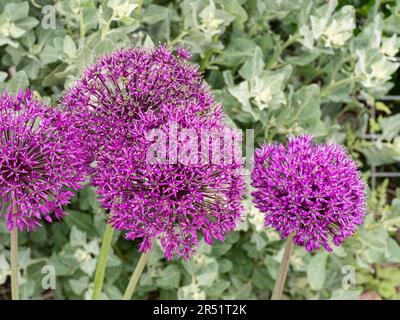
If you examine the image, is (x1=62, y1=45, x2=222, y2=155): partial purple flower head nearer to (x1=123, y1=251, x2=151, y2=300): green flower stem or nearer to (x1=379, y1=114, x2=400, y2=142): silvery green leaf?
(x1=123, y1=251, x2=151, y2=300): green flower stem

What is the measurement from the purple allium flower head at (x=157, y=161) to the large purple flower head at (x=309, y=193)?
51 mm

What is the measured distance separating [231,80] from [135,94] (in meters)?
0.79

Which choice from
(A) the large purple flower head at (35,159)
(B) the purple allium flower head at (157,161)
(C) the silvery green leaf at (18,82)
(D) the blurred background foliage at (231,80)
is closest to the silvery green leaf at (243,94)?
(D) the blurred background foliage at (231,80)

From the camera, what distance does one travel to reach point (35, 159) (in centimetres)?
90

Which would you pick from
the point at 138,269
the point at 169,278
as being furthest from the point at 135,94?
the point at 169,278

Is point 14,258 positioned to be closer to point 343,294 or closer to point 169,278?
point 169,278

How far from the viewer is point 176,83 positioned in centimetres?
96

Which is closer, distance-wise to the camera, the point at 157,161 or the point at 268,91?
the point at 157,161

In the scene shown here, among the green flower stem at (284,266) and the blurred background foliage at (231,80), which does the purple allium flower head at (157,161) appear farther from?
the blurred background foliage at (231,80)

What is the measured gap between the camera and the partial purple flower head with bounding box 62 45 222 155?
909 mm

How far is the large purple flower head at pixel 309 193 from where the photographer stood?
2.99 ft

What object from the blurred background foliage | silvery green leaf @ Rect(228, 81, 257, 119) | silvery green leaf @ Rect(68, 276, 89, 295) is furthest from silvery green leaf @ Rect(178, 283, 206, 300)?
silvery green leaf @ Rect(228, 81, 257, 119)

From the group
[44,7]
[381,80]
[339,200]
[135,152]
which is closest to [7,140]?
[135,152]

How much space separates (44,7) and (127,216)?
89 centimetres
